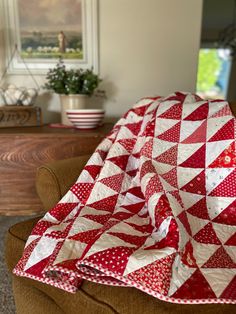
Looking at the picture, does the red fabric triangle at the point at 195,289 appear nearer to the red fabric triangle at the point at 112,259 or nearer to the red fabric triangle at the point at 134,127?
the red fabric triangle at the point at 112,259

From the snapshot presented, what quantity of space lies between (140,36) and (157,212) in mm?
1323

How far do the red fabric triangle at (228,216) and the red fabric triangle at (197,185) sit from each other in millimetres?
84

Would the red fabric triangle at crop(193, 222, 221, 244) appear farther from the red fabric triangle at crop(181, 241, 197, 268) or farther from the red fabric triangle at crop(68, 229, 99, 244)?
the red fabric triangle at crop(68, 229, 99, 244)

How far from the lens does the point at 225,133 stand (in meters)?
0.90

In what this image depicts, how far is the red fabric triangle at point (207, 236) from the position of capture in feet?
2.41

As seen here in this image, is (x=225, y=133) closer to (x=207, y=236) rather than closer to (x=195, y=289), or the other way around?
(x=207, y=236)

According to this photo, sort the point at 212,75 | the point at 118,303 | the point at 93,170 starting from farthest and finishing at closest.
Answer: the point at 212,75, the point at 93,170, the point at 118,303

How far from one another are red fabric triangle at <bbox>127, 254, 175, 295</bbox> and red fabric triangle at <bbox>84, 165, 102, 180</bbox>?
45cm

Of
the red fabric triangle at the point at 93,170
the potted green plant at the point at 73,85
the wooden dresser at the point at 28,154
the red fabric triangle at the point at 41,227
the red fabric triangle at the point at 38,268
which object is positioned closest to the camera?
the red fabric triangle at the point at 38,268

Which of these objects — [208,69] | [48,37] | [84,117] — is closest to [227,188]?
[84,117]

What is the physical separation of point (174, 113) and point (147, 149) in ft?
0.61

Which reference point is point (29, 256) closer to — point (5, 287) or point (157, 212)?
point (157, 212)

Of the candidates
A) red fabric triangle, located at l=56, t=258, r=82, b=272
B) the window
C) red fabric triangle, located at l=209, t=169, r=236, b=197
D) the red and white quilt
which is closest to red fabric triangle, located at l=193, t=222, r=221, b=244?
the red and white quilt

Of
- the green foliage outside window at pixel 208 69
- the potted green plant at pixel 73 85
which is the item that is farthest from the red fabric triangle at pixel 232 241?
the green foliage outside window at pixel 208 69
